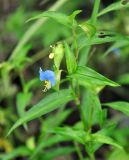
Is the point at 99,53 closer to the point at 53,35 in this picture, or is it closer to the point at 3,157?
the point at 53,35

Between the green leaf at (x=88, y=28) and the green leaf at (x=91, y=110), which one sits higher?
the green leaf at (x=88, y=28)

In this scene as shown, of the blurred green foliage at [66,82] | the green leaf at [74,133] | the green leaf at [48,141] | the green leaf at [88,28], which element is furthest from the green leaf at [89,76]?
the green leaf at [48,141]

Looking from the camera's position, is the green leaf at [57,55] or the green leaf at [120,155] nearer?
the green leaf at [57,55]

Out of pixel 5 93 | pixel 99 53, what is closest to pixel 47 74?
pixel 5 93

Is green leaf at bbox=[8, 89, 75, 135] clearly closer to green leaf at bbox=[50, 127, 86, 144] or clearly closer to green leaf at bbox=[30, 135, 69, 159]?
green leaf at bbox=[50, 127, 86, 144]

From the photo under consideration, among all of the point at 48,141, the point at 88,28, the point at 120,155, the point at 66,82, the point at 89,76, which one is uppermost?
the point at 88,28

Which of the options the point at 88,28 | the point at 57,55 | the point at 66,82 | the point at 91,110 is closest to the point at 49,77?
the point at 57,55

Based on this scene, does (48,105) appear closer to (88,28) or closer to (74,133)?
(74,133)

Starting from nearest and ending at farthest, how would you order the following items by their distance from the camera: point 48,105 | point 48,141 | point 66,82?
point 48,105, point 48,141, point 66,82

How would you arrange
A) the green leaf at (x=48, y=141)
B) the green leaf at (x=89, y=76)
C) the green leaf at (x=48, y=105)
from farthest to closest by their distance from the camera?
the green leaf at (x=48, y=141) < the green leaf at (x=48, y=105) < the green leaf at (x=89, y=76)

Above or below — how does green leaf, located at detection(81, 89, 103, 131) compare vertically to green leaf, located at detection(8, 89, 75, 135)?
below

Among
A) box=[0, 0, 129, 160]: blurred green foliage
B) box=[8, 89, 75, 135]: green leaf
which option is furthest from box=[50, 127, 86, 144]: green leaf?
box=[8, 89, 75, 135]: green leaf

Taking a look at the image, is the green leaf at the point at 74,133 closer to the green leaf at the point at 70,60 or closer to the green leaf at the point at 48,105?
the green leaf at the point at 48,105

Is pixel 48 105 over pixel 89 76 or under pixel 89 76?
under
